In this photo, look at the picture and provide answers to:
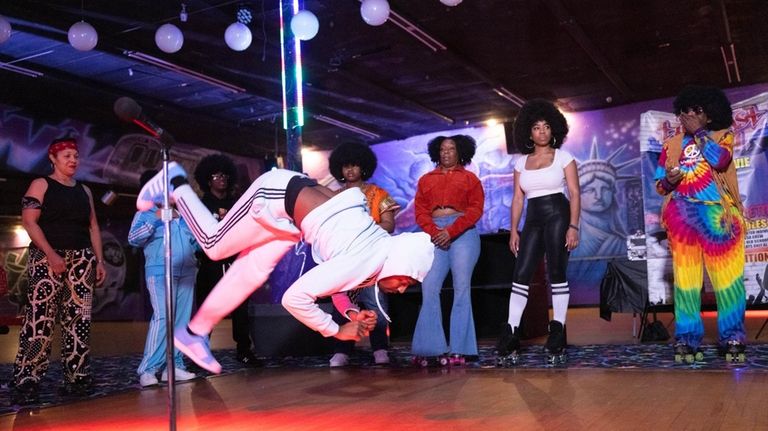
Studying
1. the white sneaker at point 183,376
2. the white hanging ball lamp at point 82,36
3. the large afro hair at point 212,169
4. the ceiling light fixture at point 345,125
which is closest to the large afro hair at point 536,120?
the large afro hair at point 212,169

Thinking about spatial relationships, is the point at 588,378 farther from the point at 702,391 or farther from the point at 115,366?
the point at 115,366

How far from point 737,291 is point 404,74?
7724 millimetres

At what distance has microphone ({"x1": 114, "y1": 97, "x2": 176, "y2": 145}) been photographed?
2721 mm

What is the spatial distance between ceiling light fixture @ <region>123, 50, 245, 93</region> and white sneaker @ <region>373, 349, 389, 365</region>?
6246 mm

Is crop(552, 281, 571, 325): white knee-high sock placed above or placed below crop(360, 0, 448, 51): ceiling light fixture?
below

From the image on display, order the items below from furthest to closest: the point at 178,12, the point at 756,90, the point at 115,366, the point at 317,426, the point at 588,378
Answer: the point at 756,90 < the point at 178,12 < the point at 115,366 < the point at 588,378 < the point at 317,426

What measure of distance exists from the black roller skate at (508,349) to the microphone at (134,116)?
3.02 meters

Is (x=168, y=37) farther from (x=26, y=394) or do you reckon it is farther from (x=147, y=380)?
(x=26, y=394)

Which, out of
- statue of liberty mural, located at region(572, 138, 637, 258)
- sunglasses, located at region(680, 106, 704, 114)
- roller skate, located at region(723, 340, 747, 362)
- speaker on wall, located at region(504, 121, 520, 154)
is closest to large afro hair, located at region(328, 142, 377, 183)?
sunglasses, located at region(680, 106, 704, 114)

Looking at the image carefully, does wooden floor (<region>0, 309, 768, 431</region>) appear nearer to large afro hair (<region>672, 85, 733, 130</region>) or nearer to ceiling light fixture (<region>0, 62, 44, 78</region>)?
large afro hair (<region>672, 85, 733, 130</region>)

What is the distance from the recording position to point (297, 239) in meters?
3.53

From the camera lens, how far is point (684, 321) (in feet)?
15.5

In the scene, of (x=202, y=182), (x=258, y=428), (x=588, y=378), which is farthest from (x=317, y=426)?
(x=202, y=182)

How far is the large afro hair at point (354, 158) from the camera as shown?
5.54 m
